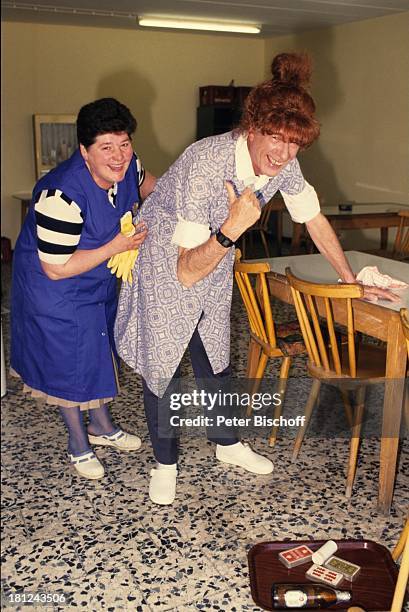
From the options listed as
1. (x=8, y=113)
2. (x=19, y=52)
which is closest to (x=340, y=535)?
(x=19, y=52)

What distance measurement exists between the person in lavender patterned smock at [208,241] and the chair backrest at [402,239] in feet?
1.43

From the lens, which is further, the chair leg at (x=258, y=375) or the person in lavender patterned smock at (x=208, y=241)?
the chair leg at (x=258, y=375)

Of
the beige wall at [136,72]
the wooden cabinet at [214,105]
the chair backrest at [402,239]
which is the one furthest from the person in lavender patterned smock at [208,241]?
the beige wall at [136,72]

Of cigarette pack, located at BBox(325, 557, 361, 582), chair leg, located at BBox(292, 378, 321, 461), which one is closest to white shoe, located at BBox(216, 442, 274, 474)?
chair leg, located at BBox(292, 378, 321, 461)

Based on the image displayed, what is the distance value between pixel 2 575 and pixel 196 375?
2.40 ft

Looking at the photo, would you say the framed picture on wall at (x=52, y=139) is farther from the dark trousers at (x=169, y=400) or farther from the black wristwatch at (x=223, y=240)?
the black wristwatch at (x=223, y=240)

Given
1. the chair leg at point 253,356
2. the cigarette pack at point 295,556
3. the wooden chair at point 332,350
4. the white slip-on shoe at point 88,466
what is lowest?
the cigarette pack at point 295,556

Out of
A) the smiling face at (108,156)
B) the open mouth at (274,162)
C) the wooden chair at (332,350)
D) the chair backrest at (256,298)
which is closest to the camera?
the open mouth at (274,162)

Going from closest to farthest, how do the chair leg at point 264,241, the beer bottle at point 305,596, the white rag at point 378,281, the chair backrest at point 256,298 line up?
1. the beer bottle at point 305,596
2. the white rag at point 378,281
3. the chair backrest at point 256,298
4. the chair leg at point 264,241

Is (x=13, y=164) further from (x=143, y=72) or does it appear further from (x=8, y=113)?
(x=143, y=72)

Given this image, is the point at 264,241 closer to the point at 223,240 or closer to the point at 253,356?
the point at 253,356

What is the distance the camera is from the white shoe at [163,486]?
6.07ft

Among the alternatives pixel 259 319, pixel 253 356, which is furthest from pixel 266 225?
pixel 253 356

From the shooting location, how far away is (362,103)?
225 centimetres
